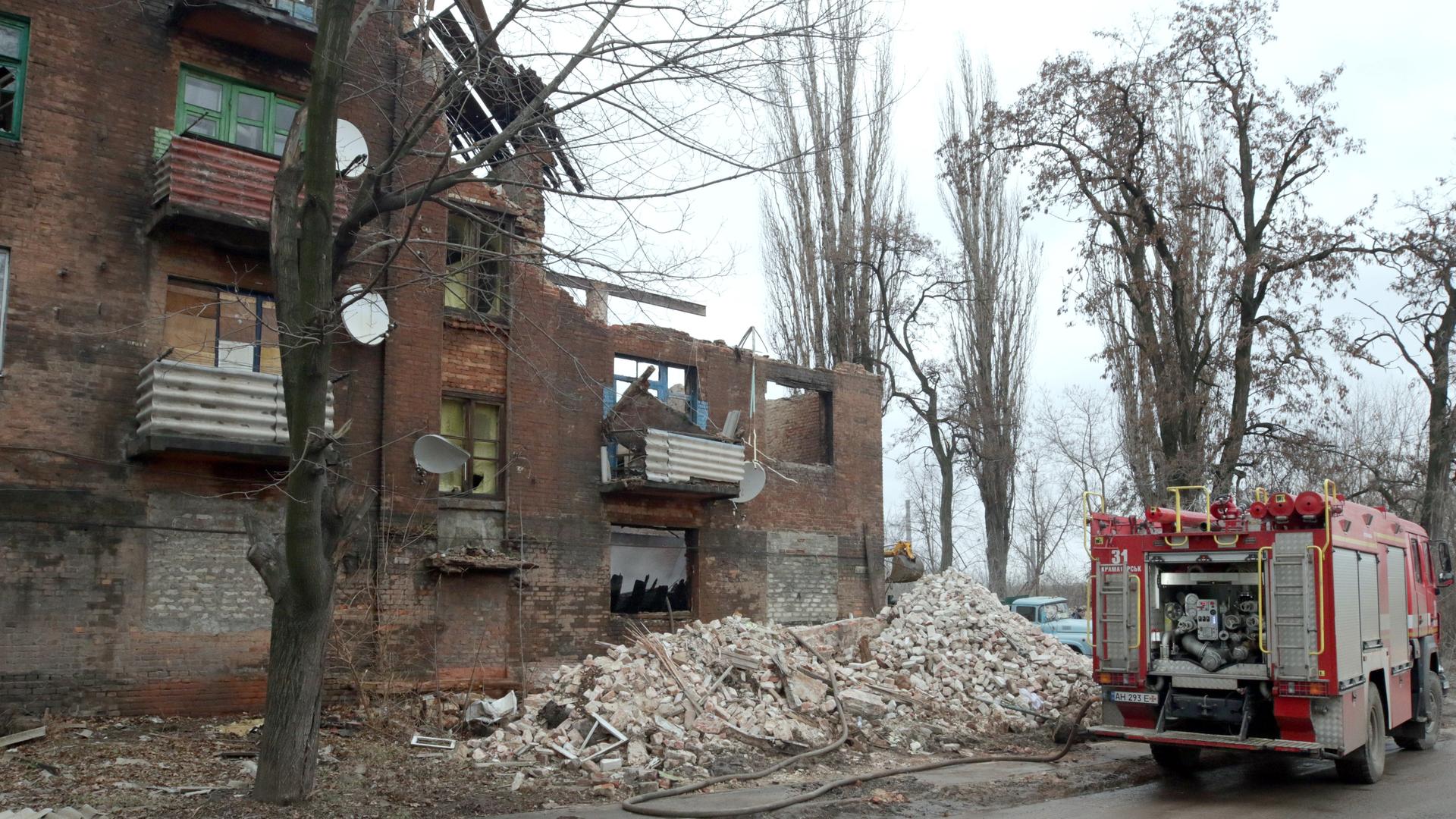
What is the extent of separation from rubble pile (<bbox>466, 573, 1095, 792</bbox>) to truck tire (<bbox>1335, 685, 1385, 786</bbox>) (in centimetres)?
480

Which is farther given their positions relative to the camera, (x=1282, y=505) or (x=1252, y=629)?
(x=1252, y=629)

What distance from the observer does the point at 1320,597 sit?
1025cm

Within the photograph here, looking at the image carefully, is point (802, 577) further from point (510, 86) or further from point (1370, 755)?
point (510, 86)

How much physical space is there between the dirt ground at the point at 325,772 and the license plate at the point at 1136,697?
2439 millimetres

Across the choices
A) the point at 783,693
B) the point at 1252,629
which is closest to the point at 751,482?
the point at 783,693

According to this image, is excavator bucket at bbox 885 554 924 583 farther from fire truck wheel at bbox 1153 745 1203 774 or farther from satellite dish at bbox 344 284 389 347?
satellite dish at bbox 344 284 389 347

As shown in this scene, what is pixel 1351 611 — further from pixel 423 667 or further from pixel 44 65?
pixel 44 65

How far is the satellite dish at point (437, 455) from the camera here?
632 inches

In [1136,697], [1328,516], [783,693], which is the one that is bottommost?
[783,693]

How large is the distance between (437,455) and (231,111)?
5.72 m

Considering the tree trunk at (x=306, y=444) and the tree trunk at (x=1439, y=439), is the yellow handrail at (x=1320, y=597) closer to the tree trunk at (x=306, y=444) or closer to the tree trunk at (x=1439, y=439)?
the tree trunk at (x=306, y=444)

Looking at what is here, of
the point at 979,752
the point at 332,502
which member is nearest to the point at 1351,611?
the point at 979,752

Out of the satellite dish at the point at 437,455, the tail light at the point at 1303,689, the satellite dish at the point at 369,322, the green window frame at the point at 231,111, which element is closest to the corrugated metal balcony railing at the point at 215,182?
the green window frame at the point at 231,111

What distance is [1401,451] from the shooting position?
1633 inches
